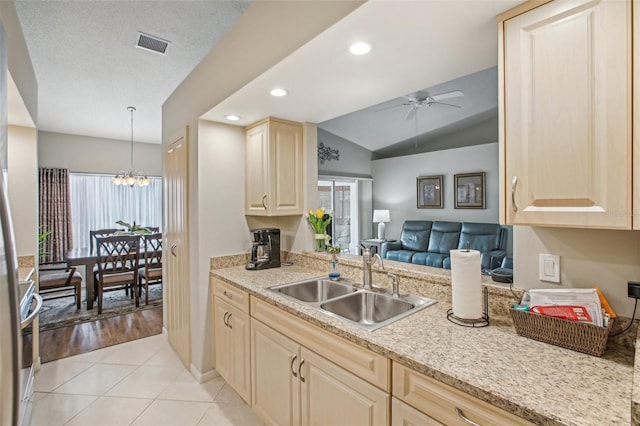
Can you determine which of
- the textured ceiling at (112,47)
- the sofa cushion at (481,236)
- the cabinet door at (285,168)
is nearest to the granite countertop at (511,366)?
the cabinet door at (285,168)

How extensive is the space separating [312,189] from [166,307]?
2048 millimetres

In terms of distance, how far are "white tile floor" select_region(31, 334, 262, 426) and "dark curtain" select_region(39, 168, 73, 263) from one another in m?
3.29

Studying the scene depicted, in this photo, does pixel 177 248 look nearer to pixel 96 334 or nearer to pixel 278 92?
pixel 96 334

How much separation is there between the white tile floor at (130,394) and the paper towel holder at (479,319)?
1.51 meters

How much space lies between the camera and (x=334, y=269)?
7.73ft

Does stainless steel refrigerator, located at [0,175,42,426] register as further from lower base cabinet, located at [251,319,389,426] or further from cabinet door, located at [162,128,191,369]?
cabinet door, located at [162,128,191,369]

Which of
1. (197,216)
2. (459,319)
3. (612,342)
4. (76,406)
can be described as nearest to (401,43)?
(459,319)

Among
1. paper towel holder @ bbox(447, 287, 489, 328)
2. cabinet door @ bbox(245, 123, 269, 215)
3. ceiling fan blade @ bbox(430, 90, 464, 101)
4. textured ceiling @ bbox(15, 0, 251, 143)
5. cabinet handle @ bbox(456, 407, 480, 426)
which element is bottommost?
cabinet handle @ bbox(456, 407, 480, 426)

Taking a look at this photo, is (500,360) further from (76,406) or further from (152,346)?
(152,346)

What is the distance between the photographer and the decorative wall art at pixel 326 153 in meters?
6.67

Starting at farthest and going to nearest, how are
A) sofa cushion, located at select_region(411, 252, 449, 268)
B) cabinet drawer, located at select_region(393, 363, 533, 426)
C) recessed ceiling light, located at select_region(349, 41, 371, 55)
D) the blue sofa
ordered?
1. sofa cushion, located at select_region(411, 252, 449, 268)
2. the blue sofa
3. recessed ceiling light, located at select_region(349, 41, 371, 55)
4. cabinet drawer, located at select_region(393, 363, 533, 426)

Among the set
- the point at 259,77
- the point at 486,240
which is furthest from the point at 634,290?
the point at 486,240

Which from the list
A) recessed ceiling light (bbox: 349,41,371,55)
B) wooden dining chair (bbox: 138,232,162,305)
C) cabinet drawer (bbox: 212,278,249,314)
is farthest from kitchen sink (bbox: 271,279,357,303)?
wooden dining chair (bbox: 138,232,162,305)

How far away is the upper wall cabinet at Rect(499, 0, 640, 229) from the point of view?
0.96m
